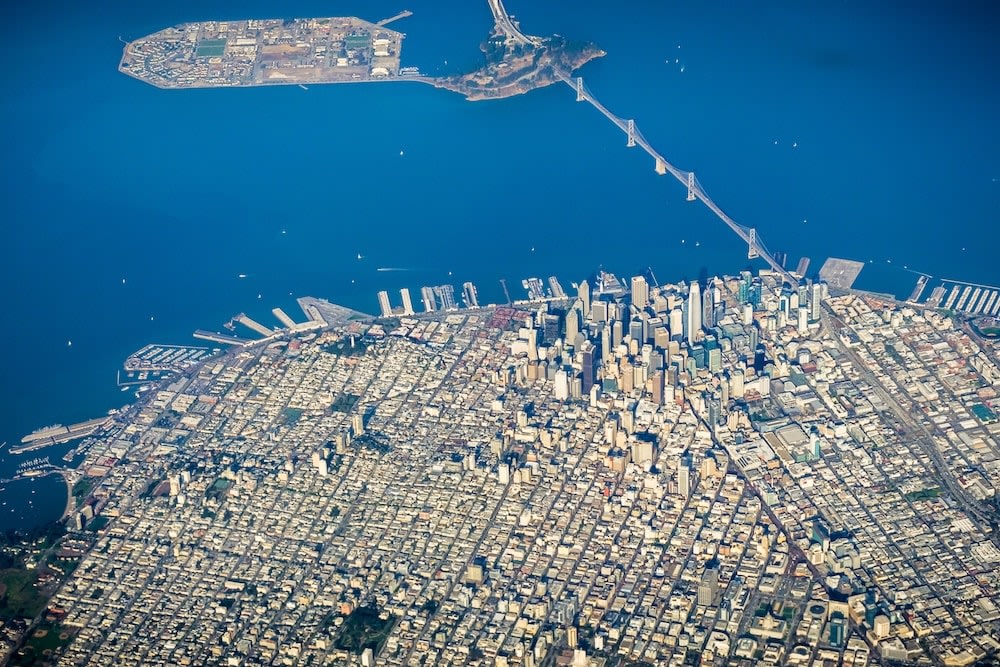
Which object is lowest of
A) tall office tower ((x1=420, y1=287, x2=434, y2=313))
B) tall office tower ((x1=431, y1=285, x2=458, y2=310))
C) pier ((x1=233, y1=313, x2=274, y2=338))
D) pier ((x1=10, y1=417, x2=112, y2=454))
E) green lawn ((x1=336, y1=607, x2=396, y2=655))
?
pier ((x1=10, y1=417, x2=112, y2=454))

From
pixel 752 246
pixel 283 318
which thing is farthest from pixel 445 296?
pixel 752 246

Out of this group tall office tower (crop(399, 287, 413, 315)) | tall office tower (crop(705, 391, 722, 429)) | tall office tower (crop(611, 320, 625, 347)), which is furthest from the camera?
tall office tower (crop(399, 287, 413, 315))

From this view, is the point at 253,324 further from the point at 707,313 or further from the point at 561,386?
the point at 707,313

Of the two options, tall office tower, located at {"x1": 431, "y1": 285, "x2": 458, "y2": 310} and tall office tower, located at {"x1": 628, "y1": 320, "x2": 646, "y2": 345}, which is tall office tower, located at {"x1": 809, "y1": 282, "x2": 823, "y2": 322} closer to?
tall office tower, located at {"x1": 628, "y1": 320, "x2": 646, "y2": 345}

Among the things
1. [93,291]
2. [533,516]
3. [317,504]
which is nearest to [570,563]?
[533,516]

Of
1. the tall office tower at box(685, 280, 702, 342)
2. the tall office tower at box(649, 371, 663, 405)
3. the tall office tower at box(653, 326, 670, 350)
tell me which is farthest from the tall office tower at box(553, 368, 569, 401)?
the tall office tower at box(685, 280, 702, 342)

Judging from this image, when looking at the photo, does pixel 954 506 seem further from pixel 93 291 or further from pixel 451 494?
pixel 93 291
